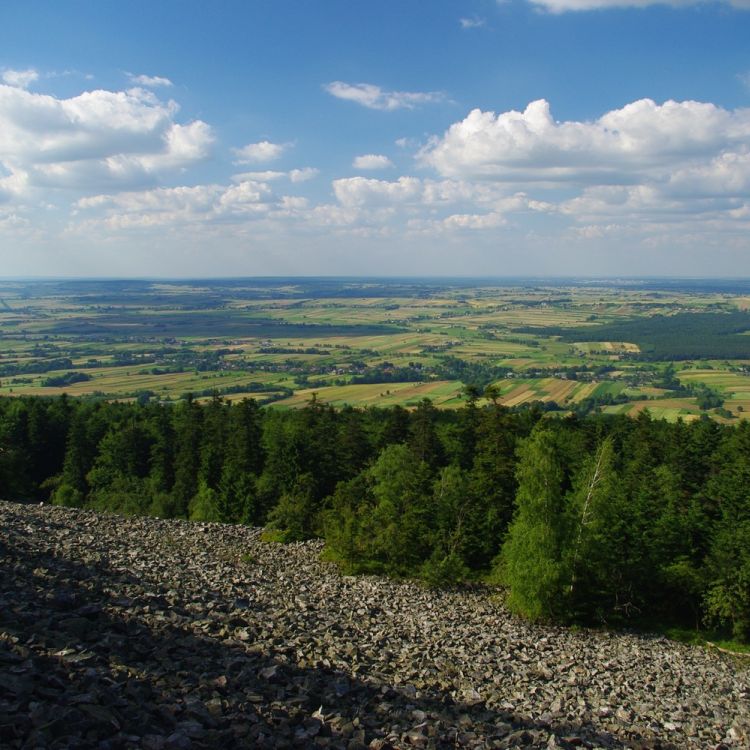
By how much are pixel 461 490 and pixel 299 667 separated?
19805mm

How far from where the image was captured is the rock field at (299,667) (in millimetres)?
13117

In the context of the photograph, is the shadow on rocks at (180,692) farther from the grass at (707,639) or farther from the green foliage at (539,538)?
the grass at (707,639)

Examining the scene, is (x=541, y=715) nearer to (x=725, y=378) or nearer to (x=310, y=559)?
(x=310, y=559)

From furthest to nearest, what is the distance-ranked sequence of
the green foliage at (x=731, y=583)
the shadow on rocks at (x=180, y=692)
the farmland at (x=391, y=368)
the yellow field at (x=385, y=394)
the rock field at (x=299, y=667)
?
1. the farmland at (x=391, y=368)
2. the yellow field at (x=385, y=394)
3. the green foliage at (x=731, y=583)
4. the rock field at (x=299, y=667)
5. the shadow on rocks at (x=180, y=692)

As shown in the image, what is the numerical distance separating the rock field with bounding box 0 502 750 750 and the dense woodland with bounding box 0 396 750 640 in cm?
251

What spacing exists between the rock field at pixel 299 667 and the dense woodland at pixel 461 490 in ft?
8.24

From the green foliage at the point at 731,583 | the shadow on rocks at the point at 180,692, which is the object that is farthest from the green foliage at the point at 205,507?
the green foliage at the point at 731,583

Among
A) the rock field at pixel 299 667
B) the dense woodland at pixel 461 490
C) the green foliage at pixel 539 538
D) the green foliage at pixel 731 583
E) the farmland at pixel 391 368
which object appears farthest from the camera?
the farmland at pixel 391 368

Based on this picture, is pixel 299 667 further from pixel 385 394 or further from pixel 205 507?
pixel 385 394

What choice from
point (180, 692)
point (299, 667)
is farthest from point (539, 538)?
point (180, 692)

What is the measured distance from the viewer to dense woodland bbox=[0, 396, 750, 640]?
2816cm

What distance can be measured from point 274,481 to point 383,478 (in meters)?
12.5

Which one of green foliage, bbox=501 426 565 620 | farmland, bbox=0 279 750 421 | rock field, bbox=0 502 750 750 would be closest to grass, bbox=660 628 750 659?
rock field, bbox=0 502 750 750

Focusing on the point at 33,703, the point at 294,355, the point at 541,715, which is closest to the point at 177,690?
the point at 33,703
